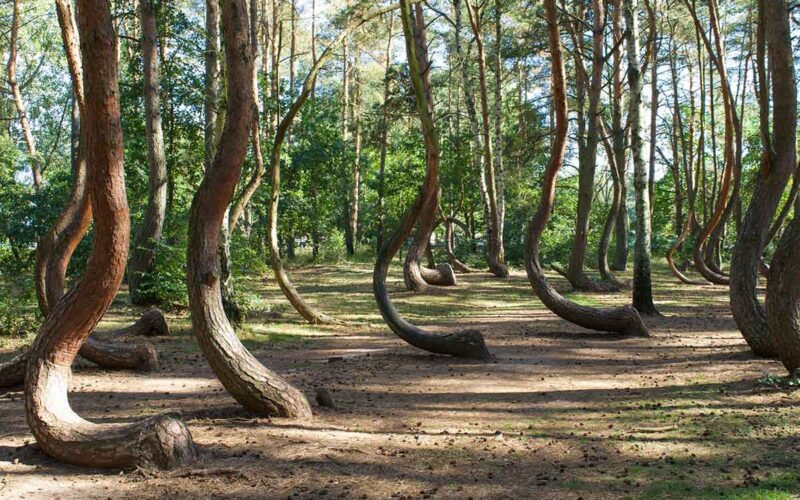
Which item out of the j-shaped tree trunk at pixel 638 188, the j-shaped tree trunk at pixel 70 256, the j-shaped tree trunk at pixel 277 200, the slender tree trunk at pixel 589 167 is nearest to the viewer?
the j-shaped tree trunk at pixel 70 256

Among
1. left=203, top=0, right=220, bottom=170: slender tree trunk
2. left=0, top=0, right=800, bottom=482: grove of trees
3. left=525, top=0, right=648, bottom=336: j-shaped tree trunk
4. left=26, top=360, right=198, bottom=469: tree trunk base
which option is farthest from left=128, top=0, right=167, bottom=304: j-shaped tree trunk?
left=26, top=360, right=198, bottom=469: tree trunk base

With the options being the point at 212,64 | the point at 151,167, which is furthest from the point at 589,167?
the point at 151,167

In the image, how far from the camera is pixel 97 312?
500cm

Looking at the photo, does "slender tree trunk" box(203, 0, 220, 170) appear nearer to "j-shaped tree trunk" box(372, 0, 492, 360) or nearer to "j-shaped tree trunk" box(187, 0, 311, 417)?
"j-shaped tree trunk" box(372, 0, 492, 360)

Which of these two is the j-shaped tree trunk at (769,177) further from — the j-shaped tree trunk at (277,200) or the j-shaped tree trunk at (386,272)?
the j-shaped tree trunk at (277,200)

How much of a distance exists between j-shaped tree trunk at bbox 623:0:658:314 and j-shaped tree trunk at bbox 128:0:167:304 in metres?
9.33

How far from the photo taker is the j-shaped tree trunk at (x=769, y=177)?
795 centimetres

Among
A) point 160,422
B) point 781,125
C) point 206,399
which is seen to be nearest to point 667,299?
point 781,125

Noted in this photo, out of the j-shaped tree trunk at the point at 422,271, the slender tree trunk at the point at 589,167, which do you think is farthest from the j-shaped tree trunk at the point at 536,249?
the slender tree trunk at the point at 589,167

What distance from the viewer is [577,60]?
711 inches

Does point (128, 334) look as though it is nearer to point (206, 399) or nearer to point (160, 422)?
point (206, 399)

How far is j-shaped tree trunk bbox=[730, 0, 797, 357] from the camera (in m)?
7.95

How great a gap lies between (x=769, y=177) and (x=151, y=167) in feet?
36.2

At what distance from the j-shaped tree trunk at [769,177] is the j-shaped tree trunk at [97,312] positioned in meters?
6.75
